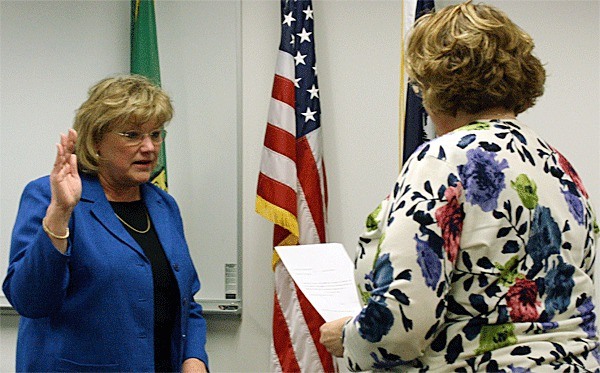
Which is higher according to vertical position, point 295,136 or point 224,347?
point 295,136

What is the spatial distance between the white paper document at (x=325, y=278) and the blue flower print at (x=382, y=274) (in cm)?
42

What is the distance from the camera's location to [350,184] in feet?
12.1

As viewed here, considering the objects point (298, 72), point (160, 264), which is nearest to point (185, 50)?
point (298, 72)

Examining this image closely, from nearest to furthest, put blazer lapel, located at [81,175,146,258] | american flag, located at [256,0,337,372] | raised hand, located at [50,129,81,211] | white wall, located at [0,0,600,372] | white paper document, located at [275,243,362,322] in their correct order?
white paper document, located at [275,243,362,322], raised hand, located at [50,129,81,211], blazer lapel, located at [81,175,146,258], american flag, located at [256,0,337,372], white wall, located at [0,0,600,372]

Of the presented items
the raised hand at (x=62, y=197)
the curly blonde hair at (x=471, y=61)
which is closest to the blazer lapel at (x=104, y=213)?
the raised hand at (x=62, y=197)

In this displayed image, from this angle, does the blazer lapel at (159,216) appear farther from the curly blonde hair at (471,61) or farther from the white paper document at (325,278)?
the curly blonde hair at (471,61)

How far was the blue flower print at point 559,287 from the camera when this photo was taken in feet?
4.77

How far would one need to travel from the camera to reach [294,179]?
350cm

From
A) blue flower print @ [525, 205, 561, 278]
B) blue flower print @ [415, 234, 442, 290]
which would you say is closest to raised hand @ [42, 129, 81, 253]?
blue flower print @ [415, 234, 442, 290]

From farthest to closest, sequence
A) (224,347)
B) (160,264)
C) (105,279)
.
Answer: (224,347) → (160,264) → (105,279)

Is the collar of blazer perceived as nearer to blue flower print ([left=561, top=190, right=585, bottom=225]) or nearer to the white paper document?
the white paper document

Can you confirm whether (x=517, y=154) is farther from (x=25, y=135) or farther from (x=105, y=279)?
(x=25, y=135)

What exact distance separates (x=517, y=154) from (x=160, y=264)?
1.18m

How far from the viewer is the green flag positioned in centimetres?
356
